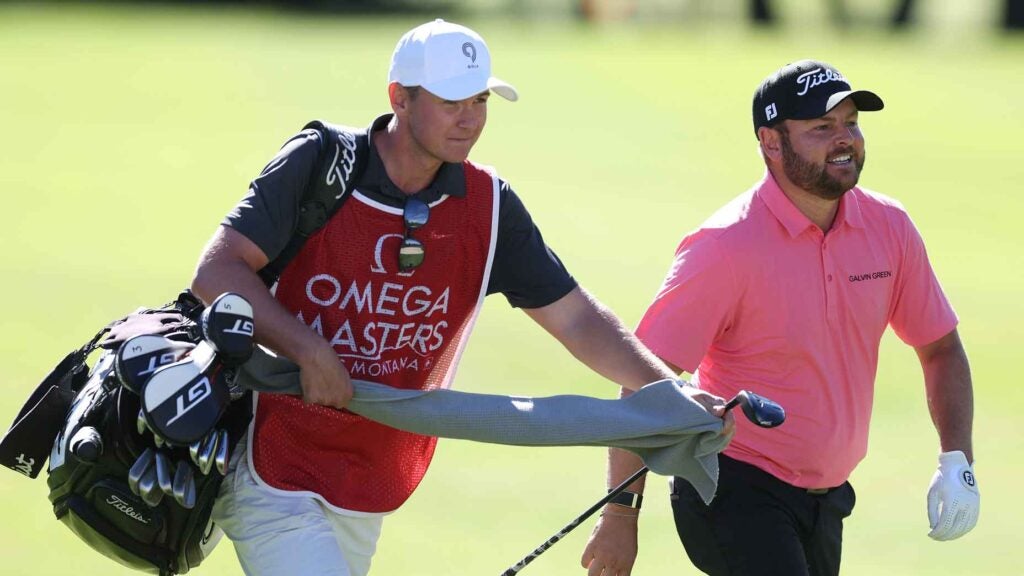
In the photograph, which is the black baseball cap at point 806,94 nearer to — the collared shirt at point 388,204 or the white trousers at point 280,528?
the collared shirt at point 388,204

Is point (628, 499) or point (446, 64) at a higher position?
point (446, 64)

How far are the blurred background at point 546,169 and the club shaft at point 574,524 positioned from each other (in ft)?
9.85

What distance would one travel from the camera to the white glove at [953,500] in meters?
5.81

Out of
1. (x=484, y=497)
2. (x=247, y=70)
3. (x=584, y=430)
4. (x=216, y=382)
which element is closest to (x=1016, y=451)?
(x=484, y=497)

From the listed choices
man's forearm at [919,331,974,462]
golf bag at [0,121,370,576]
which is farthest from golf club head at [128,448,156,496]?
man's forearm at [919,331,974,462]

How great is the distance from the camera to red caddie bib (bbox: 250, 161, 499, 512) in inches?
203

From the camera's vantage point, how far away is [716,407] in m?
5.12

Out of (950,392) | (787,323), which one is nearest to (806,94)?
(787,323)

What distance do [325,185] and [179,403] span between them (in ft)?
3.01

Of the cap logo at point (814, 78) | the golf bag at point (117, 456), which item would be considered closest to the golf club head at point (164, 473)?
the golf bag at point (117, 456)

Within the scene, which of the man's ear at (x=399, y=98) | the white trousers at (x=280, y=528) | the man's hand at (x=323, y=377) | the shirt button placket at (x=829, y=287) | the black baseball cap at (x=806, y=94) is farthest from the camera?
the black baseball cap at (x=806, y=94)

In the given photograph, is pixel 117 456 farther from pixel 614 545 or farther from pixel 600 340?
pixel 614 545

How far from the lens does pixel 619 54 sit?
1473 inches

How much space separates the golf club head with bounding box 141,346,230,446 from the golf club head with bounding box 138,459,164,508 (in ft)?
0.62
